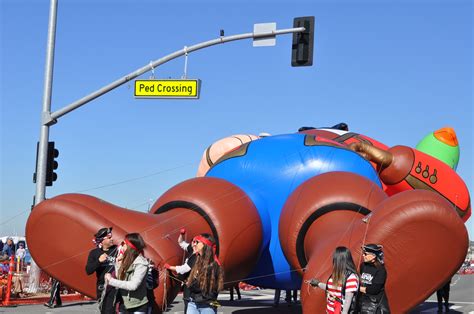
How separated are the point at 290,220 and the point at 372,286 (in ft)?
8.49

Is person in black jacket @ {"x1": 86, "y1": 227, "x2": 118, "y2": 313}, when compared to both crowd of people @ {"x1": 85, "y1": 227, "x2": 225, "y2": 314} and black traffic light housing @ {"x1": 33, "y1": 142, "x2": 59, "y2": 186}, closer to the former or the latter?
crowd of people @ {"x1": 85, "y1": 227, "x2": 225, "y2": 314}

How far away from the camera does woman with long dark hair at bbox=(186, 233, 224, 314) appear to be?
22.6 ft

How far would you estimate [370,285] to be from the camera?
6.65 metres

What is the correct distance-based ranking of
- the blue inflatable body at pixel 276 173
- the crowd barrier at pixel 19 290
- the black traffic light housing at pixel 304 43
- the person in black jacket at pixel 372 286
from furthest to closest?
the crowd barrier at pixel 19 290, the black traffic light housing at pixel 304 43, the blue inflatable body at pixel 276 173, the person in black jacket at pixel 372 286

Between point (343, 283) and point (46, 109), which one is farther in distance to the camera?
point (46, 109)

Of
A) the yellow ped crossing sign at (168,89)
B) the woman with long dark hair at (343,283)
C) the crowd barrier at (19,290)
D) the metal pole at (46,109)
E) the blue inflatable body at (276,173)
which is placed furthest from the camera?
the metal pole at (46,109)

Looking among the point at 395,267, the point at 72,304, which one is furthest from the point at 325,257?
the point at 72,304

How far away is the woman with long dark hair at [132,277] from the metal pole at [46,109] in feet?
28.5

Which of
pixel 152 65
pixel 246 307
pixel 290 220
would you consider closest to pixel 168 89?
pixel 152 65

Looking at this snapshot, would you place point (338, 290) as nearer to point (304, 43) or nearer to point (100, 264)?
point (100, 264)

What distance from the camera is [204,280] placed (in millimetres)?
6867

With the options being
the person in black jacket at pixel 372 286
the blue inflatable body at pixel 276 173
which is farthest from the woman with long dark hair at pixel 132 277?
the blue inflatable body at pixel 276 173

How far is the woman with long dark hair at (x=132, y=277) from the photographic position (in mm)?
6488

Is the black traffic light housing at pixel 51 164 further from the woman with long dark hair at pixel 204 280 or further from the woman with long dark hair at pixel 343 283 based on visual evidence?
the woman with long dark hair at pixel 343 283
